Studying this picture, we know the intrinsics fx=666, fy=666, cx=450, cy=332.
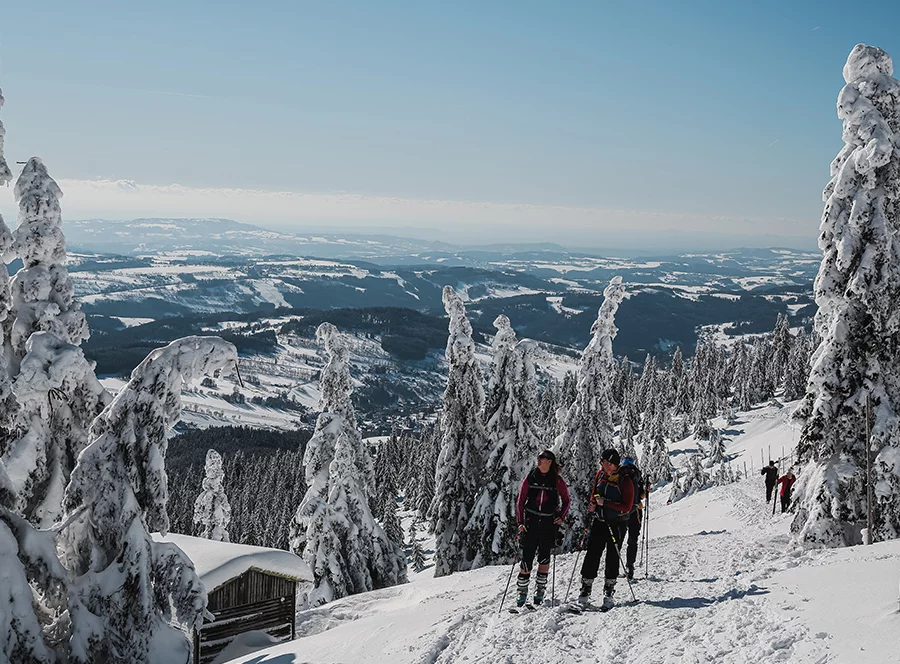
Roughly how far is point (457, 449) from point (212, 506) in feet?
55.7

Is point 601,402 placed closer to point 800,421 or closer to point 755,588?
point 800,421

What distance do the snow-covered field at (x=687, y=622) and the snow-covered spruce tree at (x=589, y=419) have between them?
1029 cm

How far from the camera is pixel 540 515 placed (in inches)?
376

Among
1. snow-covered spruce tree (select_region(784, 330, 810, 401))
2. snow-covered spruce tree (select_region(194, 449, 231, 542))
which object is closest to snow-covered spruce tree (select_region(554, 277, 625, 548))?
snow-covered spruce tree (select_region(194, 449, 231, 542))

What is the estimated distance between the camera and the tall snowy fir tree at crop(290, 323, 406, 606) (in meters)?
23.2

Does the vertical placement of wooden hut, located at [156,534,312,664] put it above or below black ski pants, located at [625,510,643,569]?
below

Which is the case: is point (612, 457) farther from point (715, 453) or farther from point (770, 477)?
point (715, 453)

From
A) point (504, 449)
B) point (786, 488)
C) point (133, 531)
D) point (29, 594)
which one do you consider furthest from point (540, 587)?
point (786, 488)

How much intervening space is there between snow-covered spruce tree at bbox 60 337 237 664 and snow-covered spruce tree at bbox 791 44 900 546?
12447 millimetres

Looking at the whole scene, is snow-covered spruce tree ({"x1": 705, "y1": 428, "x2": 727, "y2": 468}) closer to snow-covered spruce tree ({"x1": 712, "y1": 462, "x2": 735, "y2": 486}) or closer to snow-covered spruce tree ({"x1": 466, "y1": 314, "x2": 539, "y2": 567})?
snow-covered spruce tree ({"x1": 712, "y1": 462, "x2": 735, "y2": 486})

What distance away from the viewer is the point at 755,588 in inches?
340

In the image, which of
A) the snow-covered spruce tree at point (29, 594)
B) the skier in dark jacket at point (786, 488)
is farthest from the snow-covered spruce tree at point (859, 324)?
the snow-covered spruce tree at point (29, 594)

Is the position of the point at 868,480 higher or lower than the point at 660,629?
higher

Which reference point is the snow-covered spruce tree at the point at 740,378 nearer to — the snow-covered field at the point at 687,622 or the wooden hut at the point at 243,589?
the wooden hut at the point at 243,589
